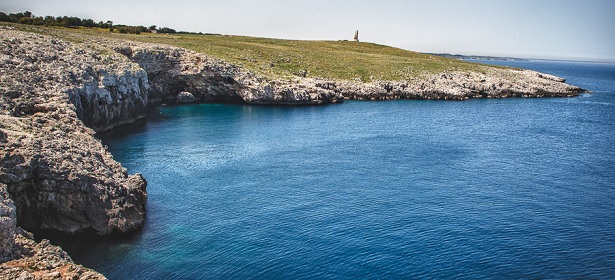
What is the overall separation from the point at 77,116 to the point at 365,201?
114 feet

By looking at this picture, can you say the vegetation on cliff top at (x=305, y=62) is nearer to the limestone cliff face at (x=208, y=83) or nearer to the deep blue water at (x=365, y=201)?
the limestone cliff face at (x=208, y=83)

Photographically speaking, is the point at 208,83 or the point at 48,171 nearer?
the point at 48,171

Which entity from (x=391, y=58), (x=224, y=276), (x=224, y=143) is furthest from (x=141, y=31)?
(x=224, y=276)

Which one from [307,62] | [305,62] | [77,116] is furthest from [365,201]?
[307,62]

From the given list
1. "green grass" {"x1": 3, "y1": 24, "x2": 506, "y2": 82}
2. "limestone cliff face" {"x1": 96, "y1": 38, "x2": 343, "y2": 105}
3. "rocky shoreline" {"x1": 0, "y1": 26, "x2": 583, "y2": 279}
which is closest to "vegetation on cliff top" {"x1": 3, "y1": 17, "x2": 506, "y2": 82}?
"green grass" {"x1": 3, "y1": 24, "x2": 506, "y2": 82}

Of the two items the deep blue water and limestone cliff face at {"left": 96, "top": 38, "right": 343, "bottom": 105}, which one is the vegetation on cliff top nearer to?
limestone cliff face at {"left": 96, "top": 38, "right": 343, "bottom": 105}

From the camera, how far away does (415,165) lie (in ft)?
193

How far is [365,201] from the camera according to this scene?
46.3 m

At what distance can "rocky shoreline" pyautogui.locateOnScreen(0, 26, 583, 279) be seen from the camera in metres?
32.4

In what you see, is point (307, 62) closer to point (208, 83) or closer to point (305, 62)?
point (305, 62)

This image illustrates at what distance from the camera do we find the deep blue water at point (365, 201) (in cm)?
3403

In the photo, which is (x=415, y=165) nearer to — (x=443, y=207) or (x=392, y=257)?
(x=443, y=207)

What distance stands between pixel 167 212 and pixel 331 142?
34.5m

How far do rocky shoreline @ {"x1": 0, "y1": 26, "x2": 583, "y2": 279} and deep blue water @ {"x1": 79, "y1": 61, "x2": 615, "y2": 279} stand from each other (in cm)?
369
